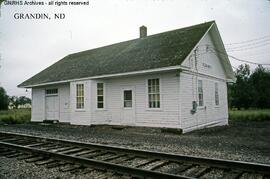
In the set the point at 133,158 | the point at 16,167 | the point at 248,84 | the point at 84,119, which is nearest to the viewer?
the point at 16,167

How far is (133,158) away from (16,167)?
9.63 feet

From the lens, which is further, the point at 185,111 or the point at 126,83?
the point at 126,83

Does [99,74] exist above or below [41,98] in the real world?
above

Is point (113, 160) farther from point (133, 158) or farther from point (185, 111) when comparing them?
point (185, 111)

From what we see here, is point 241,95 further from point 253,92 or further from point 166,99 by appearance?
point 166,99

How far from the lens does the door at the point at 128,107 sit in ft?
46.4

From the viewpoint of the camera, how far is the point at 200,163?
5414 mm

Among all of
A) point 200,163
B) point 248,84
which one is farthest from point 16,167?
point 248,84

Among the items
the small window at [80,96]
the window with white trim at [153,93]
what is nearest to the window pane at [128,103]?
the window with white trim at [153,93]

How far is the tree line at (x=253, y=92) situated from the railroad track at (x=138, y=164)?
31.0 m

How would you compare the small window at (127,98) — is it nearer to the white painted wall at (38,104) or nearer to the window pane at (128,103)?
the window pane at (128,103)

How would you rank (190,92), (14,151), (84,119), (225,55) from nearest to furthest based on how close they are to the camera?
(14,151), (190,92), (84,119), (225,55)

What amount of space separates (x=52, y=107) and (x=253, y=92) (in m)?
27.0

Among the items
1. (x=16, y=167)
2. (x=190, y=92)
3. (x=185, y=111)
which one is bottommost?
(x=16, y=167)
